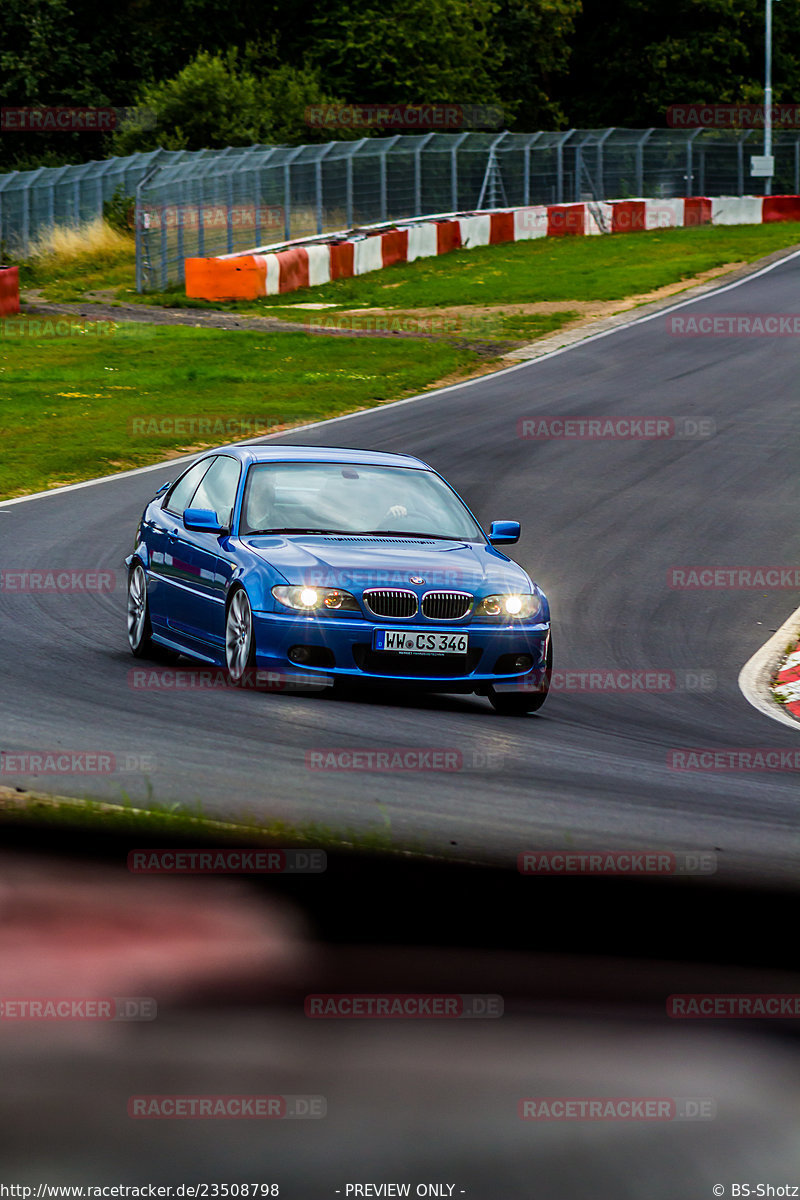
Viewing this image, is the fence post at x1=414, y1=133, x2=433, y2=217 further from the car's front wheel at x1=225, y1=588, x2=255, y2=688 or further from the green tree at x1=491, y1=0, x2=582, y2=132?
the car's front wheel at x1=225, y1=588, x2=255, y2=688

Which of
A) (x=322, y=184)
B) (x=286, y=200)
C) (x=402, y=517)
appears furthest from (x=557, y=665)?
(x=322, y=184)

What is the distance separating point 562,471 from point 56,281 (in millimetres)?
25802

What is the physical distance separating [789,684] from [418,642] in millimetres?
3552

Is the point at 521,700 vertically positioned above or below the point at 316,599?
below

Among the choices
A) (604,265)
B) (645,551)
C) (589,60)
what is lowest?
(645,551)

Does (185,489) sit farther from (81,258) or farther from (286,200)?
(81,258)

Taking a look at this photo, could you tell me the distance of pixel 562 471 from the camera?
Answer: 20109 mm

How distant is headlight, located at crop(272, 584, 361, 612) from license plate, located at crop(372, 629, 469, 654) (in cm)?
23

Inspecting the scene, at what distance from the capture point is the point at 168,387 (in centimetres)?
2659

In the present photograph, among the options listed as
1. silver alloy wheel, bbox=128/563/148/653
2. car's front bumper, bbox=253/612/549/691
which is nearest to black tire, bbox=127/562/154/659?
silver alloy wheel, bbox=128/563/148/653

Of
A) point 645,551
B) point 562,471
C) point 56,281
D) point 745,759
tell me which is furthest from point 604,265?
point 745,759

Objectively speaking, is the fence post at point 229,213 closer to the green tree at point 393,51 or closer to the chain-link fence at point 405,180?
the chain-link fence at point 405,180

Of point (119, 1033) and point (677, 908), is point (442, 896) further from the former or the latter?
point (119, 1033)

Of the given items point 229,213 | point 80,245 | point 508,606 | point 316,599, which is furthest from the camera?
point 80,245
